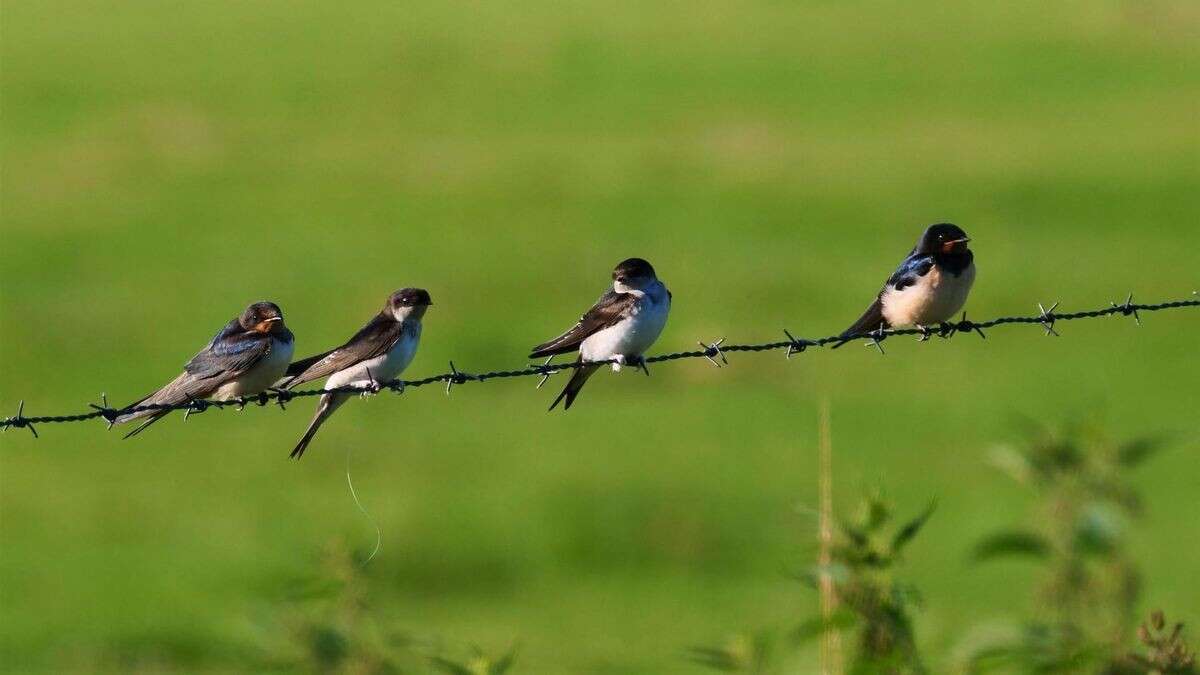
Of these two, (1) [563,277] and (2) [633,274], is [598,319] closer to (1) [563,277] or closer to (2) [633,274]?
(2) [633,274]

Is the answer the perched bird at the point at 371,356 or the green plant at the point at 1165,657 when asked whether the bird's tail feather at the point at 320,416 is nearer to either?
the perched bird at the point at 371,356

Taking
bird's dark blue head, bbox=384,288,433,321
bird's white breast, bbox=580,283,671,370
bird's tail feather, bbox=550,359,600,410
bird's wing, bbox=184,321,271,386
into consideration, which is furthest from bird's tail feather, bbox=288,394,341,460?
bird's white breast, bbox=580,283,671,370

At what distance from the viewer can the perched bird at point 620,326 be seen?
33.8 ft

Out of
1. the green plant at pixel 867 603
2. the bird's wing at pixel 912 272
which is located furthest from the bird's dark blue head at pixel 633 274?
the green plant at pixel 867 603

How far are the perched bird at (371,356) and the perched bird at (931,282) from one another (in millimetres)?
1973

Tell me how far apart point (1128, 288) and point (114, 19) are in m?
28.1

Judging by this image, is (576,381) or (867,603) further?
(576,381)

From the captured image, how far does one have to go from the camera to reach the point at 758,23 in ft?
184

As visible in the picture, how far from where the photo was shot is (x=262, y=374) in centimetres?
996

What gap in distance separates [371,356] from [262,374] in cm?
49

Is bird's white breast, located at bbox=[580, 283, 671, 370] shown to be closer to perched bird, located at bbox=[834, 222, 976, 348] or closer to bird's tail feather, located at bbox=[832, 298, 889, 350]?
perched bird, located at bbox=[834, 222, 976, 348]

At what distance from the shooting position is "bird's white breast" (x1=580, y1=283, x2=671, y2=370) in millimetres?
10289

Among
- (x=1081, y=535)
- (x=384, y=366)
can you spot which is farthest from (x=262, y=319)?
(x=1081, y=535)

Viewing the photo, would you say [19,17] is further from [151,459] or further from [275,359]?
[275,359]
